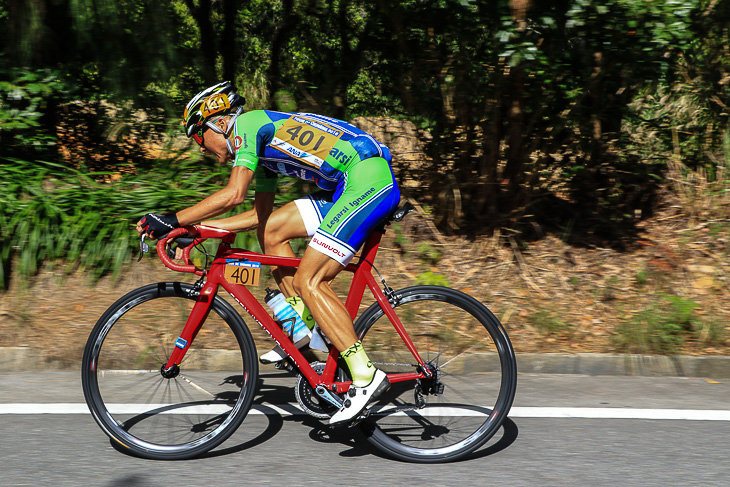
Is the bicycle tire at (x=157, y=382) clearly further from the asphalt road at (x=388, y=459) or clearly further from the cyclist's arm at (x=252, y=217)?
the cyclist's arm at (x=252, y=217)

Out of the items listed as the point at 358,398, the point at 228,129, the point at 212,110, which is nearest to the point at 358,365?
the point at 358,398

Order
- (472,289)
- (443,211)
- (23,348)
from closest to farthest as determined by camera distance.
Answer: (23,348) < (472,289) < (443,211)

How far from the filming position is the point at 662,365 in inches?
214

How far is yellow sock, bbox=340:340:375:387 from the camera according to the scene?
3699 mm

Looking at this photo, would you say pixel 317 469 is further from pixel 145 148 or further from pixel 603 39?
pixel 145 148

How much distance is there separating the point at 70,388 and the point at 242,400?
69.5 inches

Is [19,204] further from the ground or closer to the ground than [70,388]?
further from the ground

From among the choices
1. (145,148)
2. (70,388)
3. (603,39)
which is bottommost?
(70,388)

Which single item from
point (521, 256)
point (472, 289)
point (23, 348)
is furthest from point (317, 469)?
point (521, 256)

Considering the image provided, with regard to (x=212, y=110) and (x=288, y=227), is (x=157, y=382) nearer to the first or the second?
(x=288, y=227)

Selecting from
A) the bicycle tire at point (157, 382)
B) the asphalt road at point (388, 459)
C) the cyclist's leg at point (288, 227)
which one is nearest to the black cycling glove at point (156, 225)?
the bicycle tire at point (157, 382)

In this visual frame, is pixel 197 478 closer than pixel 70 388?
Yes

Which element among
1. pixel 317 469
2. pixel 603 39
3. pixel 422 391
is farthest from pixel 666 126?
pixel 317 469

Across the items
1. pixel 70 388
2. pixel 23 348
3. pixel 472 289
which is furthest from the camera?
Answer: pixel 472 289
